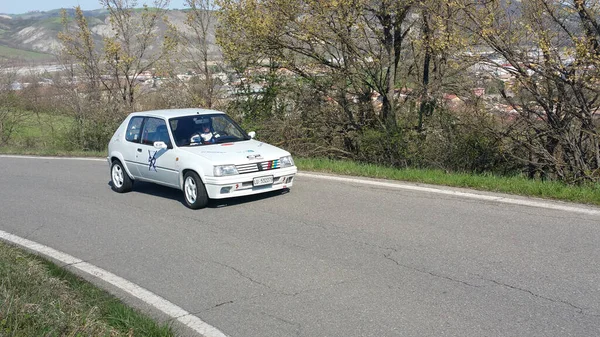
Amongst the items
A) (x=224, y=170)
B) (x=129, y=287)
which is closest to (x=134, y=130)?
(x=224, y=170)

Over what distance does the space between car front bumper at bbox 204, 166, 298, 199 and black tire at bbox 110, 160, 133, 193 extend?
2809 millimetres

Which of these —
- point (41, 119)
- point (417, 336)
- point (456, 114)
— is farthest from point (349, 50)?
point (41, 119)

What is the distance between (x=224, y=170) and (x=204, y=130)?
5.25 feet

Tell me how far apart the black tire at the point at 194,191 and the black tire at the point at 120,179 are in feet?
7.15

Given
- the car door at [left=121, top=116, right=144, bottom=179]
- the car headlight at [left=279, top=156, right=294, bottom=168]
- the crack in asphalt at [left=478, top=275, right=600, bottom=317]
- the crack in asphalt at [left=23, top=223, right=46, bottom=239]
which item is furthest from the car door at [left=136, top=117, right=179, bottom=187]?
the crack in asphalt at [left=478, top=275, right=600, bottom=317]

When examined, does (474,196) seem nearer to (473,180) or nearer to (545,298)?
(473,180)

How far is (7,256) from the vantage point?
6.96m

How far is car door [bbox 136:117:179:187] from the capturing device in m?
10.6

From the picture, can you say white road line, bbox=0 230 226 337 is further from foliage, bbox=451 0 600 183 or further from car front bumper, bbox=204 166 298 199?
foliage, bbox=451 0 600 183

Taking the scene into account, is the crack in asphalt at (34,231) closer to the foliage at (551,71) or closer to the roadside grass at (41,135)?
the foliage at (551,71)

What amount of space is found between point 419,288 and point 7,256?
4.49 meters

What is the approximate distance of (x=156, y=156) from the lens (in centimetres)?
1095

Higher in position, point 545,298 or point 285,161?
point 285,161

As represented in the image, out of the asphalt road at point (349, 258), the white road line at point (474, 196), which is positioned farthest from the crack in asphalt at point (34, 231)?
the white road line at point (474, 196)
